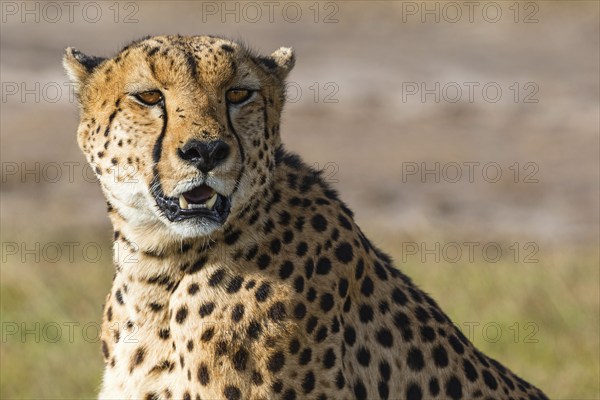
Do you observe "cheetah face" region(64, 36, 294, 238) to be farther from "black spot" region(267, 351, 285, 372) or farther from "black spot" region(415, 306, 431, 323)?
"black spot" region(415, 306, 431, 323)

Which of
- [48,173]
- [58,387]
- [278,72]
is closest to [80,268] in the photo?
[58,387]

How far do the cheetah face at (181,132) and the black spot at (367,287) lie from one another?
18.5 inches

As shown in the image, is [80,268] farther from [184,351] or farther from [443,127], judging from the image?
[443,127]

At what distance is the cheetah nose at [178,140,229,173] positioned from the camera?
402 centimetres

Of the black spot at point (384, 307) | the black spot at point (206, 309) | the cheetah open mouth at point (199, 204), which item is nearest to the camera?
the cheetah open mouth at point (199, 204)

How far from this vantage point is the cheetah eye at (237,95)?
4.27 meters

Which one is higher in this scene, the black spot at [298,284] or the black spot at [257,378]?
the black spot at [298,284]

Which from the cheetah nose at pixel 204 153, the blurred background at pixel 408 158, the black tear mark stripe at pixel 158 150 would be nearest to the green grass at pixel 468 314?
the blurred background at pixel 408 158

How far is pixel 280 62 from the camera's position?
15.4ft

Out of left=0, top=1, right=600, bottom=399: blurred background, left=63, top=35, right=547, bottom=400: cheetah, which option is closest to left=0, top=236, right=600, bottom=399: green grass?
left=0, top=1, right=600, bottom=399: blurred background

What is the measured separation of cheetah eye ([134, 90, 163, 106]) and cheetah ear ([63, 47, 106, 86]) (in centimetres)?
38

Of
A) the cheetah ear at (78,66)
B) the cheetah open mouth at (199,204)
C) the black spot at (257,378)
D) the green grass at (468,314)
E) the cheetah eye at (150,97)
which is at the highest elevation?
the cheetah ear at (78,66)

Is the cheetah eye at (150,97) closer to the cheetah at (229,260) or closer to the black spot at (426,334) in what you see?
the cheetah at (229,260)

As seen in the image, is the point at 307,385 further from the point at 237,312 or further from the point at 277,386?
the point at 237,312
